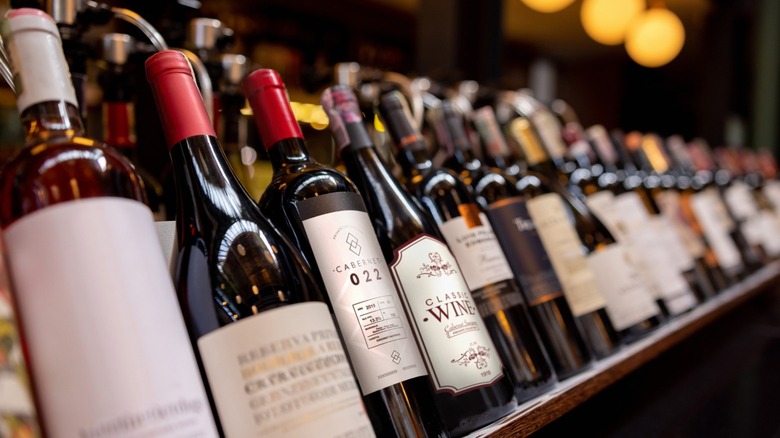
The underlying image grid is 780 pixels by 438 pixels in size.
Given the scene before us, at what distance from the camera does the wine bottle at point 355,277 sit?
0.54 meters

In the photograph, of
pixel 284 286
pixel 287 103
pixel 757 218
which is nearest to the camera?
pixel 284 286

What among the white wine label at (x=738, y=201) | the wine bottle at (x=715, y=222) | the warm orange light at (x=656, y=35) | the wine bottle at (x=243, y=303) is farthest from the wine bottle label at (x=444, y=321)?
the warm orange light at (x=656, y=35)

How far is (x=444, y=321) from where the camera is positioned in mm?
602

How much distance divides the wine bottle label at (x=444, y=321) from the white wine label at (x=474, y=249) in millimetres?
73

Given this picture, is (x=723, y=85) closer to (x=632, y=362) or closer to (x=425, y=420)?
(x=632, y=362)

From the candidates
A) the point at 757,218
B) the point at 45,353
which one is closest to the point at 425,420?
the point at 45,353

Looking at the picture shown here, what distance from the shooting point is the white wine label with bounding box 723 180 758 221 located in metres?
1.88

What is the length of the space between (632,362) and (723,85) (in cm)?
322

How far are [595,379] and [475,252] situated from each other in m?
0.19

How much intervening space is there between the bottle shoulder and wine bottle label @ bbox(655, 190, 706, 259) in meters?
1.19

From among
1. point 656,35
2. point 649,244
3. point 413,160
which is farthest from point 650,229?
point 656,35

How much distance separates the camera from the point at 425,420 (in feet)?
1.81

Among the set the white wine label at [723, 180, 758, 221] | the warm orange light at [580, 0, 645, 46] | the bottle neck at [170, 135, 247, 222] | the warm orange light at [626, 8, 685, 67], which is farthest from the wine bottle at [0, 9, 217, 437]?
the warm orange light at [626, 8, 685, 67]

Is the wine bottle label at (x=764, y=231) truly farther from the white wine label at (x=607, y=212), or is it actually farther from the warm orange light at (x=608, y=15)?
the warm orange light at (x=608, y=15)
